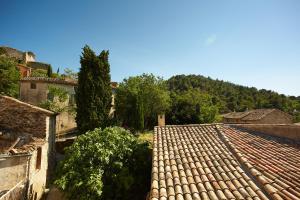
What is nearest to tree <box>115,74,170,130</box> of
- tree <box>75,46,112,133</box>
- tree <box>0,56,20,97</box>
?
tree <box>75,46,112,133</box>

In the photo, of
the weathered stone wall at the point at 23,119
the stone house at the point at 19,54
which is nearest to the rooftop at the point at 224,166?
the weathered stone wall at the point at 23,119

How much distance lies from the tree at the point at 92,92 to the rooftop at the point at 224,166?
13883 mm

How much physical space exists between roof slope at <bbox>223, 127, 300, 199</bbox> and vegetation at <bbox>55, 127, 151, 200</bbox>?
16.6 ft

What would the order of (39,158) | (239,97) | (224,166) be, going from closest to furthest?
(224,166), (39,158), (239,97)

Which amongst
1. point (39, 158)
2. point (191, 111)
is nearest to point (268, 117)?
point (191, 111)

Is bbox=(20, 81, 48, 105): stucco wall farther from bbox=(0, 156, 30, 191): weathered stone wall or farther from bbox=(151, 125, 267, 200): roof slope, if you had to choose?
bbox=(151, 125, 267, 200): roof slope

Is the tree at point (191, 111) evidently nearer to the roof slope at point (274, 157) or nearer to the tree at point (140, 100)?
the tree at point (140, 100)

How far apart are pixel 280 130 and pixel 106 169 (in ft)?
30.5

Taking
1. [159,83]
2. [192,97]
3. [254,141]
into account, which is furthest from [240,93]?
[254,141]

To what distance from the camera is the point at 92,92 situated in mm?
24125

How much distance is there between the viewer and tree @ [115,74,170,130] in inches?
1228

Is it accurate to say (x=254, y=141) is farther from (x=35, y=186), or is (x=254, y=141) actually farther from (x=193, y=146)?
(x=35, y=186)

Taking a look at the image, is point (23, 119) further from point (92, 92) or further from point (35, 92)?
point (35, 92)

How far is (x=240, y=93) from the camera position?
9175cm
